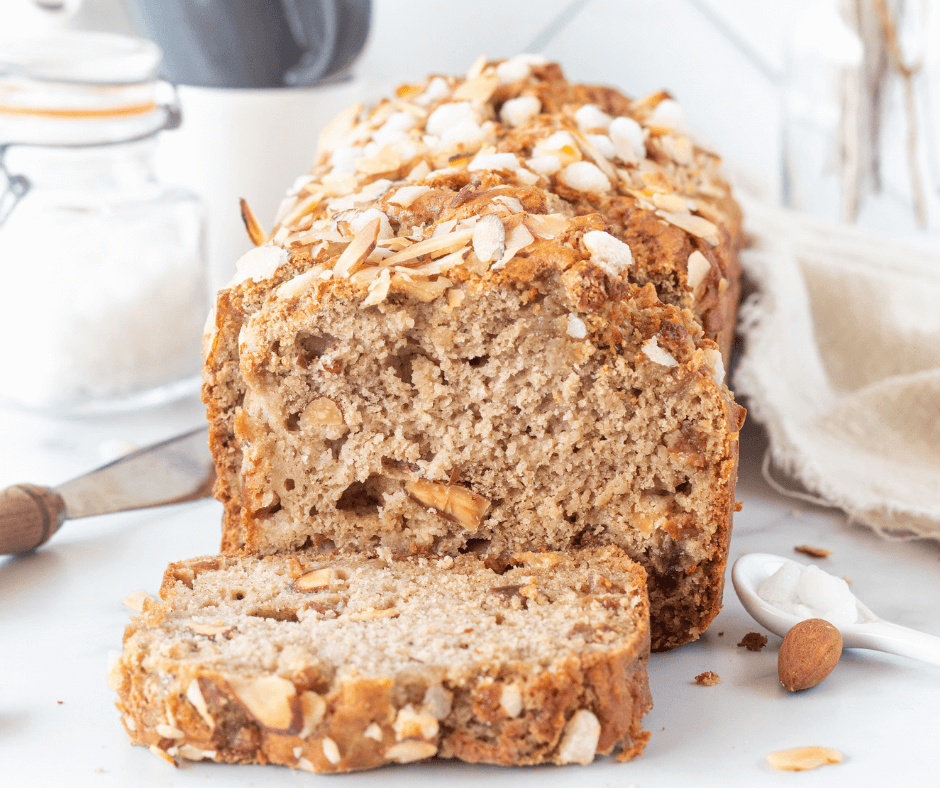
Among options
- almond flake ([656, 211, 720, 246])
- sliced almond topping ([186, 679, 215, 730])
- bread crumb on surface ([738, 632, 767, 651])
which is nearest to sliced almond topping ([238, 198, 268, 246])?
almond flake ([656, 211, 720, 246])

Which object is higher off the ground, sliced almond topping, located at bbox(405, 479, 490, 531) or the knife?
sliced almond topping, located at bbox(405, 479, 490, 531)

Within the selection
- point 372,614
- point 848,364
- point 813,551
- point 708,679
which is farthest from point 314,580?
point 848,364

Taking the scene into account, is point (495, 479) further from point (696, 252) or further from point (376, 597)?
point (696, 252)

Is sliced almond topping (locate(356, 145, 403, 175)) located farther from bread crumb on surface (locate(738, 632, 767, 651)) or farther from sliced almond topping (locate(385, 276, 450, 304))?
bread crumb on surface (locate(738, 632, 767, 651))

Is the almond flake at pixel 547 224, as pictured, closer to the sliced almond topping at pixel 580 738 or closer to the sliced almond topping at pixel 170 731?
the sliced almond topping at pixel 580 738

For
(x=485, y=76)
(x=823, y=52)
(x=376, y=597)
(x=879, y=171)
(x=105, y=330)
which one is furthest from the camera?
(x=879, y=171)

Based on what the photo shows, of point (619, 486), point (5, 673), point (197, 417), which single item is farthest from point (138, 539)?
point (619, 486)
